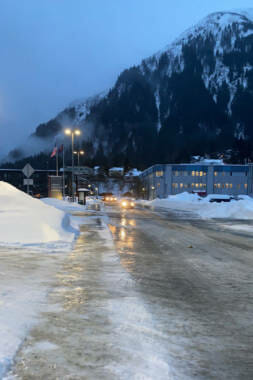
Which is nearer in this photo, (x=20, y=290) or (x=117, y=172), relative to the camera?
(x=20, y=290)

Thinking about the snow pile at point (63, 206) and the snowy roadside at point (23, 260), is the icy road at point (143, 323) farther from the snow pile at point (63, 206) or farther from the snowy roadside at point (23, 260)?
the snow pile at point (63, 206)

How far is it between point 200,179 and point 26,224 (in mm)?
99350

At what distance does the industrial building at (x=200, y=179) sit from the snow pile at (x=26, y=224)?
89.8 m

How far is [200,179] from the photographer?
105 m

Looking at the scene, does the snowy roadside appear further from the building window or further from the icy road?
the building window

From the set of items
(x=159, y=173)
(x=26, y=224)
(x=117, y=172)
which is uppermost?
(x=117, y=172)

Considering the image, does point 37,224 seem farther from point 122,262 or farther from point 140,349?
point 140,349

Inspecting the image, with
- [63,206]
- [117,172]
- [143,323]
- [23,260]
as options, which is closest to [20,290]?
[143,323]

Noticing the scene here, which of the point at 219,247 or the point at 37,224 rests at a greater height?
the point at 37,224

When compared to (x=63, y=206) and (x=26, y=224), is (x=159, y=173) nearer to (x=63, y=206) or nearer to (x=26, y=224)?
(x=63, y=206)

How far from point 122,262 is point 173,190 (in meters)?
95.9

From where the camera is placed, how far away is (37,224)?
1121cm

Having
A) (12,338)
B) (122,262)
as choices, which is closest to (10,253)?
(122,262)

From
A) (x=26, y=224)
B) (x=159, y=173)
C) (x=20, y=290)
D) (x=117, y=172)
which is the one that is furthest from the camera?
(x=117, y=172)
